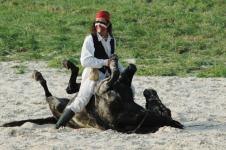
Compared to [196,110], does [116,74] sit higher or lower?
higher

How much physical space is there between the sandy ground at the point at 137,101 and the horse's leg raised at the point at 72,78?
1.74 ft

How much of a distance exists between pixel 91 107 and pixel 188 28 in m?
13.4

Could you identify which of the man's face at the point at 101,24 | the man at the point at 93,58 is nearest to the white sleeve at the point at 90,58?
the man at the point at 93,58

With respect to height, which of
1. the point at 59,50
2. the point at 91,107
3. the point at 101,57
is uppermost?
the point at 101,57

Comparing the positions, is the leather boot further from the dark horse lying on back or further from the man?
the dark horse lying on back

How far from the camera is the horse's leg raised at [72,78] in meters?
9.02

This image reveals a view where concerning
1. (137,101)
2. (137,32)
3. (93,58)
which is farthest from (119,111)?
(137,32)

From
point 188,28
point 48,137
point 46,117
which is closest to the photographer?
point 48,137

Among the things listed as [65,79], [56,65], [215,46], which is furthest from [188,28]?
[65,79]

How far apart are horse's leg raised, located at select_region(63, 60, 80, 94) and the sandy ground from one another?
0.53 metres

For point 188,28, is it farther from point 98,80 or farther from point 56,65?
point 98,80

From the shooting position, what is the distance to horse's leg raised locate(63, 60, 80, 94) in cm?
902

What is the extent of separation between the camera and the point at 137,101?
11453 millimetres

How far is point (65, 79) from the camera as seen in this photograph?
46.4 ft
